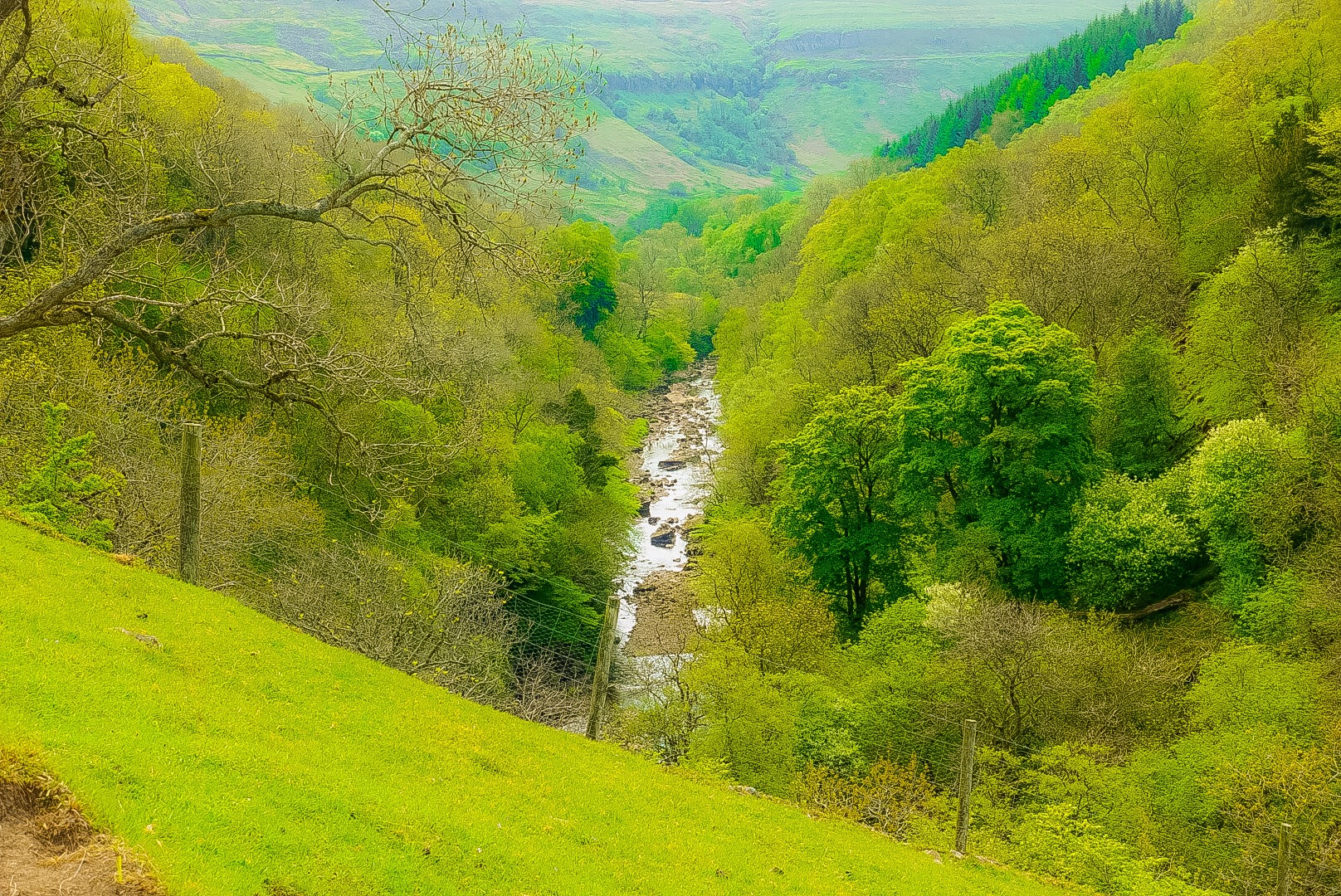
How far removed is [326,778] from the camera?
8.81 m

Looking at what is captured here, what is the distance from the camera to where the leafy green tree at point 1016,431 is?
29.8m

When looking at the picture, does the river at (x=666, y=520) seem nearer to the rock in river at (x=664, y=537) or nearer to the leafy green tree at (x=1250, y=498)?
the rock in river at (x=664, y=537)

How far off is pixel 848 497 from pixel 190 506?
26.3 m

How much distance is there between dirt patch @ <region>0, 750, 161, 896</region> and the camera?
583cm

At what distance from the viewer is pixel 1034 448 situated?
99.9 feet

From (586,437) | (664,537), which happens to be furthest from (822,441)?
(664,537)

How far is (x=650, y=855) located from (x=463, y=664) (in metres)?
16.9

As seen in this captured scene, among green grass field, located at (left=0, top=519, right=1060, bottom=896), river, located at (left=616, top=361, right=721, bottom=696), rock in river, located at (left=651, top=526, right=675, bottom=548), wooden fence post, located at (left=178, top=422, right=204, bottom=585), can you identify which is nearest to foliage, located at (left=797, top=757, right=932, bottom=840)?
green grass field, located at (left=0, top=519, right=1060, bottom=896)

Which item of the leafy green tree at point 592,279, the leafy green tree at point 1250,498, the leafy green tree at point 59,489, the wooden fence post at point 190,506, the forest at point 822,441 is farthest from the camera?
the leafy green tree at point 592,279

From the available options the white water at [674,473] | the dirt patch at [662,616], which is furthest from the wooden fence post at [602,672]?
the white water at [674,473]

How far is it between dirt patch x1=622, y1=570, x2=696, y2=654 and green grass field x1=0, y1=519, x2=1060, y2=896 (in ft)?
80.2

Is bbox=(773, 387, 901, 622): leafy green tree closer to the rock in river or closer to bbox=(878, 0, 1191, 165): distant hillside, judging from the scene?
the rock in river

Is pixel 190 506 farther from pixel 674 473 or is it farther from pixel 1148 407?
pixel 674 473

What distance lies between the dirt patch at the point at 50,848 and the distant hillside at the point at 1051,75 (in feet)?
393
